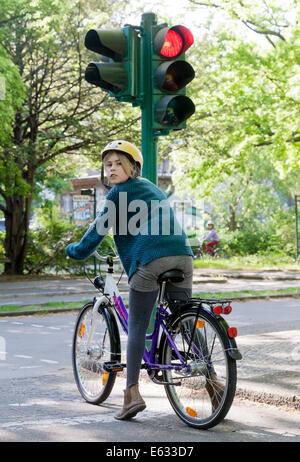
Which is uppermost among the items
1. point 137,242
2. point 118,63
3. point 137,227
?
point 118,63

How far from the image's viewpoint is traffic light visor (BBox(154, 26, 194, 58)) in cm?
643

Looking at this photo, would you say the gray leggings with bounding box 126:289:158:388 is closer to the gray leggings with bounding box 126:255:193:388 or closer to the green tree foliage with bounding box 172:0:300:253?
the gray leggings with bounding box 126:255:193:388

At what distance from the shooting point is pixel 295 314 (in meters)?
12.4

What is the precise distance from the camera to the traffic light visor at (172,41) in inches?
253

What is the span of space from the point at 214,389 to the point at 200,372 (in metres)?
0.15

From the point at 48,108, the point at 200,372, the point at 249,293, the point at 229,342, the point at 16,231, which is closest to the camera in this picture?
the point at 229,342

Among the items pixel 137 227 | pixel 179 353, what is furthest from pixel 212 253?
pixel 179 353

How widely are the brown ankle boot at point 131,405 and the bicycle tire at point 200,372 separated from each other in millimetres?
215

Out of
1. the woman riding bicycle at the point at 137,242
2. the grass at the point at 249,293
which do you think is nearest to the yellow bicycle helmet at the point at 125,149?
the woman riding bicycle at the point at 137,242

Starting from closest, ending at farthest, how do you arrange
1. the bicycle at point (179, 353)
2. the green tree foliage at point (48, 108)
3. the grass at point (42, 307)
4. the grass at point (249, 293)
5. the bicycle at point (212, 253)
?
the bicycle at point (179, 353) → the grass at point (42, 307) → the grass at point (249, 293) → the green tree foliage at point (48, 108) → the bicycle at point (212, 253)

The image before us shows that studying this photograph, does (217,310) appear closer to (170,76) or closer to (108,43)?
(170,76)

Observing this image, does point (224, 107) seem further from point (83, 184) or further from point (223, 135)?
point (83, 184)

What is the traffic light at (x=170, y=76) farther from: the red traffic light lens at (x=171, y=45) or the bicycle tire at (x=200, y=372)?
the bicycle tire at (x=200, y=372)

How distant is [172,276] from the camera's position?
4.88 metres
